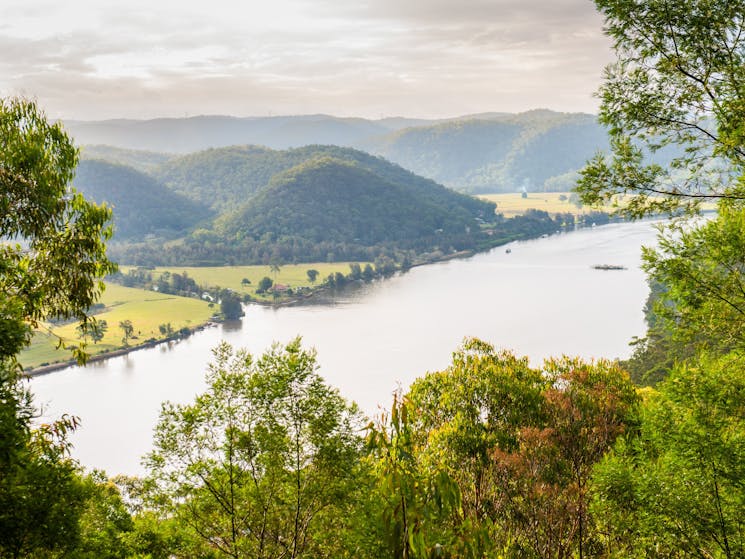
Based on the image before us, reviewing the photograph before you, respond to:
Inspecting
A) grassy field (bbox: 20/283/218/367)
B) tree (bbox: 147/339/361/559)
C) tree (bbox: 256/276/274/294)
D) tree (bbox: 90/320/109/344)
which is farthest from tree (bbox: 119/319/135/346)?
tree (bbox: 147/339/361/559)

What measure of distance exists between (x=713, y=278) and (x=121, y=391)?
50996 millimetres

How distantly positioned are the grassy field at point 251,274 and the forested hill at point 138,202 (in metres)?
40.7

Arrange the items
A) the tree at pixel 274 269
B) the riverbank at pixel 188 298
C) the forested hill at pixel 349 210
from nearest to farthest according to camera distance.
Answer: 1. the riverbank at pixel 188 298
2. the tree at pixel 274 269
3. the forested hill at pixel 349 210

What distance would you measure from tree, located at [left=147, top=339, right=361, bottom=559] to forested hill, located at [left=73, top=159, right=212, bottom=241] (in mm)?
139696

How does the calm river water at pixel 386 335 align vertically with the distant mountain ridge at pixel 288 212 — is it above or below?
below

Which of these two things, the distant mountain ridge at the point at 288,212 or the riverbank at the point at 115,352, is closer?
the riverbank at the point at 115,352

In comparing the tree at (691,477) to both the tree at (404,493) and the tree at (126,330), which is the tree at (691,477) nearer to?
the tree at (404,493)

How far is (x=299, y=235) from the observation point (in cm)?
12388

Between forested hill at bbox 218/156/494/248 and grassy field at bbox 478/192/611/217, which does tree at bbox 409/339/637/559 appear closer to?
forested hill at bbox 218/156/494/248

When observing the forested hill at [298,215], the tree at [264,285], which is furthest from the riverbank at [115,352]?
the forested hill at [298,215]

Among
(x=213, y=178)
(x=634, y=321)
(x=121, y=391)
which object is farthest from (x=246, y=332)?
(x=213, y=178)

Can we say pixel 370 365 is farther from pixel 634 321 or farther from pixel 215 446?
pixel 215 446

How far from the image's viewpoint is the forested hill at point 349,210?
124625 mm

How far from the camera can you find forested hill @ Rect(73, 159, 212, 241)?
144875mm
